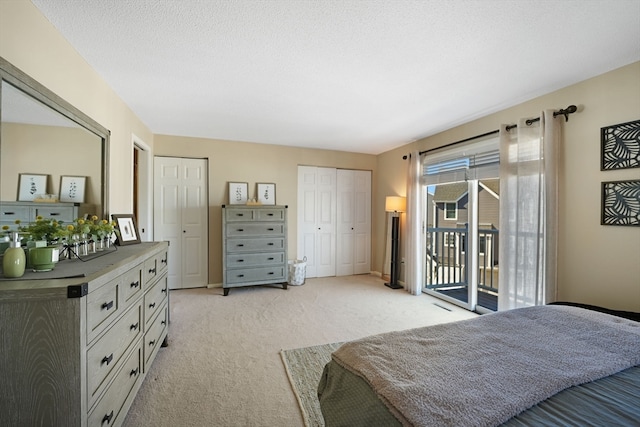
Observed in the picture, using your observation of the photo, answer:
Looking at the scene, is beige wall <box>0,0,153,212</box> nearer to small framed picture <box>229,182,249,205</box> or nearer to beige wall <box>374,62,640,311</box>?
small framed picture <box>229,182,249,205</box>

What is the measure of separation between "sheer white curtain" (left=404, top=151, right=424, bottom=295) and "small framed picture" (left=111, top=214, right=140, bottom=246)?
3.56m

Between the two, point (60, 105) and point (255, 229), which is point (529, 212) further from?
point (60, 105)

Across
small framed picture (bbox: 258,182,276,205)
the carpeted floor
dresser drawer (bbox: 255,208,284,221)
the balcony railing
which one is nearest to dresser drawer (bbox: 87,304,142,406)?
the carpeted floor

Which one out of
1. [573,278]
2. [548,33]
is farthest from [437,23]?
[573,278]

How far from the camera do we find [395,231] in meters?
4.73

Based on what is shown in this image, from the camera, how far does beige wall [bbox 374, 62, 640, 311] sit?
2.07 m

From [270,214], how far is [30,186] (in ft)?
9.54

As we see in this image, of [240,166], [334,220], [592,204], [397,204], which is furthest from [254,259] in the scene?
[592,204]

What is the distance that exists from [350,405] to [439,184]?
356 cm

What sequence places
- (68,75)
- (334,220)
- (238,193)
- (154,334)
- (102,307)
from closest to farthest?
(102,307) < (68,75) < (154,334) < (238,193) < (334,220)

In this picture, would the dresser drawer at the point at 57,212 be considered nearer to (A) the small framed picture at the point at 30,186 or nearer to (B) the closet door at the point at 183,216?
(A) the small framed picture at the point at 30,186

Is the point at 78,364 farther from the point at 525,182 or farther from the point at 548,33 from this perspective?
the point at 525,182

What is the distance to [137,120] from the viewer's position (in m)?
3.39

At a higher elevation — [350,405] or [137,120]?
[137,120]
